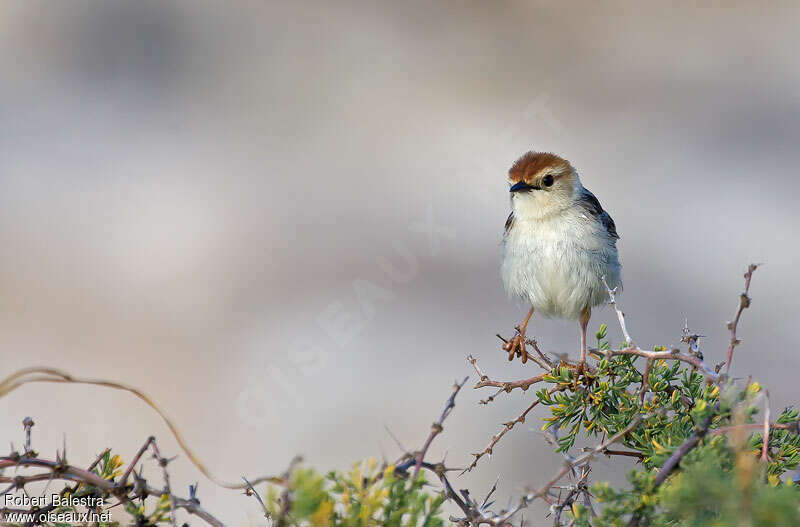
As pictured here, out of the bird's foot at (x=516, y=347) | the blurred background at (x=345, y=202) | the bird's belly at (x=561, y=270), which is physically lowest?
the bird's foot at (x=516, y=347)

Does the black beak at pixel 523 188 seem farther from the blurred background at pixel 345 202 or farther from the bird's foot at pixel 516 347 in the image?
the blurred background at pixel 345 202

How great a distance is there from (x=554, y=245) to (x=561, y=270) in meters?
0.16

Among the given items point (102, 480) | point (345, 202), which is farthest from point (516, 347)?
point (345, 202)

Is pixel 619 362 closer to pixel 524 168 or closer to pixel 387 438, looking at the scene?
pixel 524 168

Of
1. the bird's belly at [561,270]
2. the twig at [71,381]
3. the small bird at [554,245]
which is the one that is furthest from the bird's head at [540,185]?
the twig at [71,381]

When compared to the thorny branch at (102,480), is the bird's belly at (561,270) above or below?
above

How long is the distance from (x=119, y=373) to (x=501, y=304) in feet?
16.0

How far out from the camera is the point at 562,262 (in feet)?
17.1

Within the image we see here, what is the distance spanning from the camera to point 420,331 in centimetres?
1050

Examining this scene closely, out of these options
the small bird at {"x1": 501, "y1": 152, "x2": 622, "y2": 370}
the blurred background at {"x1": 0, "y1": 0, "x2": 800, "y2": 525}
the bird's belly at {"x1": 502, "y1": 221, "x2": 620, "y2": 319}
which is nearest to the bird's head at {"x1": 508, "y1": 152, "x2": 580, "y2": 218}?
the small bird at {"x1": 501, "y1": 152, "x2": 622, "y2": 370}

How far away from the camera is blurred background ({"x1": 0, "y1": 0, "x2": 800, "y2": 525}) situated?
9.62 m

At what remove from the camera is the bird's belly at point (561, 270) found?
5.21 meters

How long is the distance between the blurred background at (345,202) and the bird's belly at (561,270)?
285cm

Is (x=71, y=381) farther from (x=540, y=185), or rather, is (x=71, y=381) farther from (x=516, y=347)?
(x=540, y=185)
